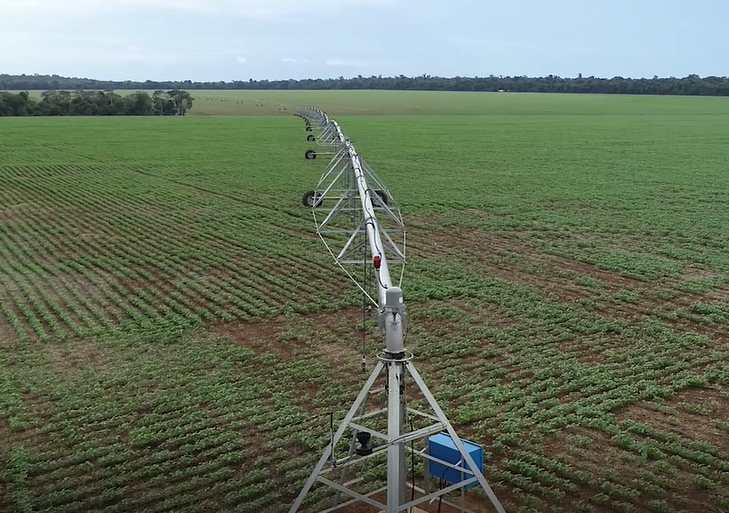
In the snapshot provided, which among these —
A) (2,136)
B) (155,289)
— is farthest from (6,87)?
(155,289)

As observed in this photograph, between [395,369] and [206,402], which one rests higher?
[395,369]

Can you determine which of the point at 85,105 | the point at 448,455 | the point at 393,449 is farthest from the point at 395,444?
the point at 85,105

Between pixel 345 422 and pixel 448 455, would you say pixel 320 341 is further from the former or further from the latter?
pixel 345 422

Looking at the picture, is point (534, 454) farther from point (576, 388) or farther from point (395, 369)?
point (395, 369)

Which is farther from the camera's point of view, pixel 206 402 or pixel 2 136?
pixel 2 136

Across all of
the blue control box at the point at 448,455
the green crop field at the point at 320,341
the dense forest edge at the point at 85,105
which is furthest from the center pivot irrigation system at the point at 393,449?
the dense forest edge at the point at 85,105

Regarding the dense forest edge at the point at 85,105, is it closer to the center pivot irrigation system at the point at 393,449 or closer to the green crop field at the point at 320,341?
the green crop field at the point at 320,341
